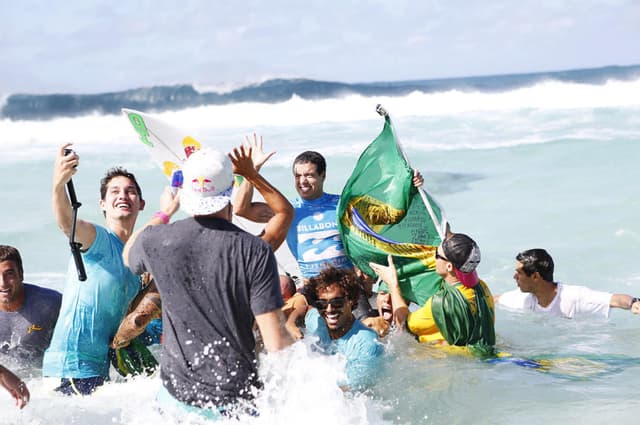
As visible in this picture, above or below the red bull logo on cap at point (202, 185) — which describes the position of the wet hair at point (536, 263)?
below

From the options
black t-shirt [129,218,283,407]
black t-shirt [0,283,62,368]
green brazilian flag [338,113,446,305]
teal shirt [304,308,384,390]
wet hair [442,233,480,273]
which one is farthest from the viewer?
green brazilian flag [338,113,446,305]

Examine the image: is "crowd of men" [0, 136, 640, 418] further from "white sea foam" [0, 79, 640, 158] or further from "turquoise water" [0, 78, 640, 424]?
"white sea foam" [0, 79, 640, 158]

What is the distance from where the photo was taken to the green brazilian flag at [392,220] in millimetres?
5953

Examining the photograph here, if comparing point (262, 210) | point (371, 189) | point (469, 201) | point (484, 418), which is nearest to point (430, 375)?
point (484, 418)

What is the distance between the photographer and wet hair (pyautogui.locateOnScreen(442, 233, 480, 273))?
16.8 ft

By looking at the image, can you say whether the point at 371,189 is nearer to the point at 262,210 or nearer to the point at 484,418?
the point at 262,210

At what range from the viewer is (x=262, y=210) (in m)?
6.51

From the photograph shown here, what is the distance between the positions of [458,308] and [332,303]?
0.81 meters

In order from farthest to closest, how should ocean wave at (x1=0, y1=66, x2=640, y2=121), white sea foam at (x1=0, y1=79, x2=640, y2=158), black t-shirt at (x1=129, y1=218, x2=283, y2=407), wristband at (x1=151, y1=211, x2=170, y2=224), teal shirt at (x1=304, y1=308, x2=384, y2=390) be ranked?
ocean wave at (x1=0, y1=66, x2=640, y2=121) → white sea foam at (x1=0, y1=79, x2=640, y2=158) → teal shirt at (x1=304, y1=308, x2=384, y2=390) → wristband at (x1=151, y1=211, x2=170, y2=224) → black t-shirt at (x1=129, y1=218, x2=283, y2=407)

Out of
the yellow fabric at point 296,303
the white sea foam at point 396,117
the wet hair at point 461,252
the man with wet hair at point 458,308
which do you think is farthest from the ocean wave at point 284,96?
the yellow fabric at point 296,303

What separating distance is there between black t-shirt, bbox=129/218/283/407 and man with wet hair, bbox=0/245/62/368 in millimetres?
2157

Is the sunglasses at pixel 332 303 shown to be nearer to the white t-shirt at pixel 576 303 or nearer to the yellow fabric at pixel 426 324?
the yellow fabric at pixel 426 324

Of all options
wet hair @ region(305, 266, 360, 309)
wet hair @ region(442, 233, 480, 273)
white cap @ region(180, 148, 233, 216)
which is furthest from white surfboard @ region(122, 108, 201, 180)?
white cap @ region(180, 148, 233, 216)

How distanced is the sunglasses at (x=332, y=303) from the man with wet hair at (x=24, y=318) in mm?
1780
